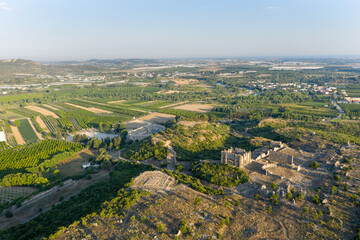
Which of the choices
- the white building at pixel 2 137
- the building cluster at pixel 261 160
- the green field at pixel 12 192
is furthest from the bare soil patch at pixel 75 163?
the building cluster at pixel 261 160

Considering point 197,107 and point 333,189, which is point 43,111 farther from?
point 333,189

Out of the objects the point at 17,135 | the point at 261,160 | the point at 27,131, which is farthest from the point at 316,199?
the point at 27,131

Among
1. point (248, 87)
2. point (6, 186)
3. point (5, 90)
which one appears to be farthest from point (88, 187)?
A: point (5, 90)

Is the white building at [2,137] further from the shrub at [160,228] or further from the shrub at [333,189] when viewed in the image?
the shrub at [333,189]

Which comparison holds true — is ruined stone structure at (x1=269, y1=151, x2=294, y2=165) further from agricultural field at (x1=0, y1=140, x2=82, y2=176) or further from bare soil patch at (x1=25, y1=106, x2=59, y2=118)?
bare soil patch at (x1=25, y1=106, x2=59, y2=118)

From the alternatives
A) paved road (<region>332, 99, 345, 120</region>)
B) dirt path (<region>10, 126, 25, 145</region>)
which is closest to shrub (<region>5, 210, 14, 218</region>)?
dirt path (<region>10, 126, 25, 145</region>)

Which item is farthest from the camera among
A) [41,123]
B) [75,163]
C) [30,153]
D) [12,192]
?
[41,123]
